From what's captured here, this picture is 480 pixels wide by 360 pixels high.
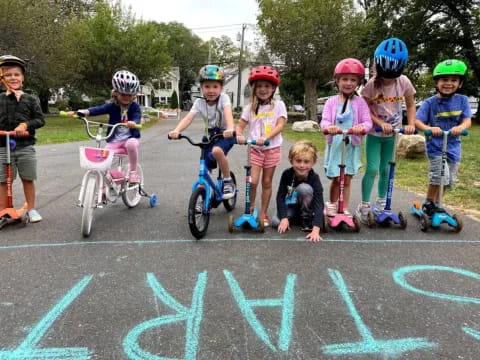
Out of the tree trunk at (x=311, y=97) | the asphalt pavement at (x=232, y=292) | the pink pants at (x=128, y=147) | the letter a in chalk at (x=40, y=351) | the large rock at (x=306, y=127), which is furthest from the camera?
the tree trunk at (x=311, y=97)

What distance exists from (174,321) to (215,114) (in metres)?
2.74

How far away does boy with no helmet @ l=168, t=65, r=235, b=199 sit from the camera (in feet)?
14.8

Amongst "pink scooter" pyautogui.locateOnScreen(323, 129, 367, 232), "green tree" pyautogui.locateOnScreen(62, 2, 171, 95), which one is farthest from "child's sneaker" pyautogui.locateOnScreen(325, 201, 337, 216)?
"green tree" pyautogui.locateOnScreen(62, 2, 171, 95)

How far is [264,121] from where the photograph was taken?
14.6 feet

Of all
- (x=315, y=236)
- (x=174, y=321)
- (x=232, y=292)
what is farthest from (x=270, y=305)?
(x=315, y=236)

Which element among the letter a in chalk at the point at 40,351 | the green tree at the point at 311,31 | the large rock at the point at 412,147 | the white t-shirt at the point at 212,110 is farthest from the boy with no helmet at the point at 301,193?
the green tree at the point at 311,31

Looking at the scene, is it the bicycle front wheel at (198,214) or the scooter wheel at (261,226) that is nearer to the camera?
the bicycle front wheel at (198,214)

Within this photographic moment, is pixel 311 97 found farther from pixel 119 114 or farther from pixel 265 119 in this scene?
pixel 265 119

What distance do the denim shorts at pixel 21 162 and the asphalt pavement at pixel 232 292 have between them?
0.59 meters

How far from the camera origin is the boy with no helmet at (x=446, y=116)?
4383 millimetres

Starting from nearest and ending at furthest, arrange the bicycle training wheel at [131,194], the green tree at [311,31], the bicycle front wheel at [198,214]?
the bicycle front wheel at [198,214] → the bicycle training wheel at [131,194] → the green tree at [311,31]

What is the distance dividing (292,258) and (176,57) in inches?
3133

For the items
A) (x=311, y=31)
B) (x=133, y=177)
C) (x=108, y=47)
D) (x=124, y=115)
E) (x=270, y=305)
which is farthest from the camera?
(x=108, y=47)

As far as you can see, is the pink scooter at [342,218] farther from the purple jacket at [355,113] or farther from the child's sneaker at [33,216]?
the child's sneaker at [33,216]
